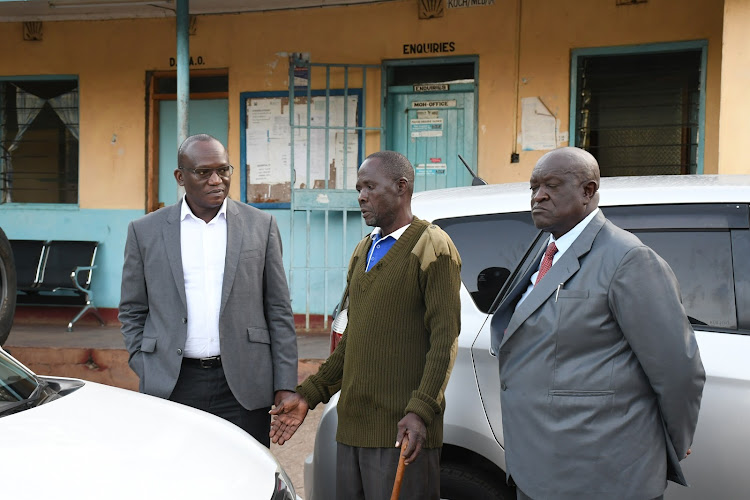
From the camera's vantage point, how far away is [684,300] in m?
2.87

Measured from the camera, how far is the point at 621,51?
712cm

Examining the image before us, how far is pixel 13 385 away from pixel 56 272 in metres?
6.05

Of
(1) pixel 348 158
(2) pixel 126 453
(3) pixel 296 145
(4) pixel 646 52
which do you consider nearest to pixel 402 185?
(2) pixel 126 453

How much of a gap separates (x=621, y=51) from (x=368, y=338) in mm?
5387

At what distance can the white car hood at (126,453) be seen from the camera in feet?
7.27

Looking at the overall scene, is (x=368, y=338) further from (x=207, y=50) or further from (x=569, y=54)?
(x=207, y=50)

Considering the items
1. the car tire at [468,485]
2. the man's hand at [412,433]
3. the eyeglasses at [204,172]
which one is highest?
the eyeglasses at [204,172]

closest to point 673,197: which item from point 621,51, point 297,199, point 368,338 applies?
point 368,338

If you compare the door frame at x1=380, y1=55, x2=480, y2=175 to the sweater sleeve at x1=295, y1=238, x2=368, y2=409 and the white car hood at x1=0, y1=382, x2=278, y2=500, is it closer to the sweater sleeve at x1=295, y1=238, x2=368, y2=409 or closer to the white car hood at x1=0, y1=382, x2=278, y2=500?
the sweater sleeve at x1=295, y1=238, x2=368, y2=409

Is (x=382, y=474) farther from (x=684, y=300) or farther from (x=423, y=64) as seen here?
(x=423, y=64)

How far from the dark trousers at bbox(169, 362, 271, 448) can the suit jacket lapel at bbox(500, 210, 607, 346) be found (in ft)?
4.25

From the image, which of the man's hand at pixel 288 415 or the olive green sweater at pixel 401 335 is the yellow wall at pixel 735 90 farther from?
the man's hand at pixel 288 415

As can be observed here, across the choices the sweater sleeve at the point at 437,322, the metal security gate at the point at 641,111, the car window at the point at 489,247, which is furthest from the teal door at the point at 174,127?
the sweater sleeve at the point at 437,322

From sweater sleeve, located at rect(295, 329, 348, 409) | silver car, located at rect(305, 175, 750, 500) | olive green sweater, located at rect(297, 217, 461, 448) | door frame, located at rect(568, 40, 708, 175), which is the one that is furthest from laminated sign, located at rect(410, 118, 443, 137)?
olive green sweater, located at rect(297, 217, 461, 448)
